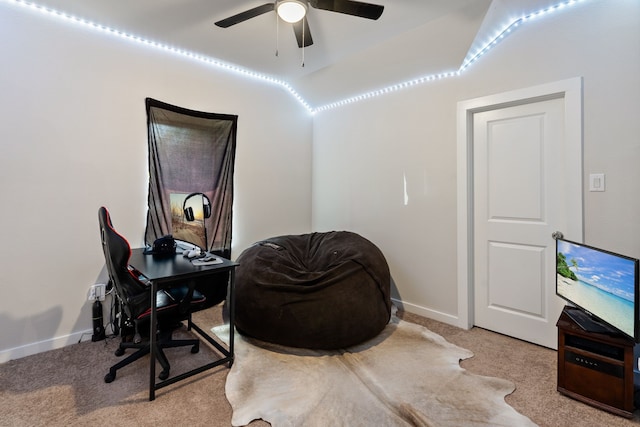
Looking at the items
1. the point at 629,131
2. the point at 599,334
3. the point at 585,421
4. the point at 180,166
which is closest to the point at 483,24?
the point at 629,131

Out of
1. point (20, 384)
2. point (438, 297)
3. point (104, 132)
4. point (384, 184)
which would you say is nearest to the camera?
point (20, 384)

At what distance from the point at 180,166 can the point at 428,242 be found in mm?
2630

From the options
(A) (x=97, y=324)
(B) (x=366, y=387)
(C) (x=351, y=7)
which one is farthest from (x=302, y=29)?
(A) (x=97, y=324)

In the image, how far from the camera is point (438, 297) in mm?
3066

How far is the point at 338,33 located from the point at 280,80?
1361 millimetres

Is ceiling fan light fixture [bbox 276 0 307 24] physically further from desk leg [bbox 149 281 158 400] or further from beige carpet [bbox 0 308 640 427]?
beige carpet [bbox 0 308 640 427]

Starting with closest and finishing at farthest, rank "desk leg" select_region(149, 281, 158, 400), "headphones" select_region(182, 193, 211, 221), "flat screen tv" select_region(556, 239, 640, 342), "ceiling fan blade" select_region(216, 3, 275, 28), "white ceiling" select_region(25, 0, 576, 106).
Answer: "flat screen tv" select_region(556, 239, 640, 342) → "desk leg" select_region(149, 281, 158, 400) → "ceiling fan blade" select_region(216, 3, 275, 28) → "white ceiling" select_region(25, 0, 576, 106) → "headphones" select_region(182, 193, 211, 221)

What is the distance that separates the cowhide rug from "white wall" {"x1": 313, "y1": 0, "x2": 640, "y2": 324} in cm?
95

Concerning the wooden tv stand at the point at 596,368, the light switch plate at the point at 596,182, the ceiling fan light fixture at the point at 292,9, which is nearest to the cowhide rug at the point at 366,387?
the wooden tv stand at the point at 596,368

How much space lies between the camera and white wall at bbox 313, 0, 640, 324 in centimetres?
209

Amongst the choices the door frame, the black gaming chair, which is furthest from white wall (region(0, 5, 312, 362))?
the door frame

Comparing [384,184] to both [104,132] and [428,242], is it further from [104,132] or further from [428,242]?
[104,132]

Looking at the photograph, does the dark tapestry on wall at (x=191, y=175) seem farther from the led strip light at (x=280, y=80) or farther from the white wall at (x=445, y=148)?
the white wall at (x=445, y=148)

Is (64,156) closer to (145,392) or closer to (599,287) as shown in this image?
(145,392)
